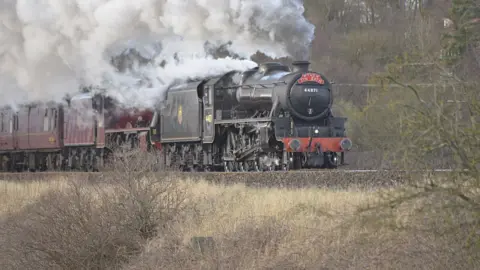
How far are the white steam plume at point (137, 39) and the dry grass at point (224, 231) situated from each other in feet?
23.1

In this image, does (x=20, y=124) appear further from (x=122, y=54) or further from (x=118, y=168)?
(x=118, y=168)

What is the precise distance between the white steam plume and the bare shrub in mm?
8764

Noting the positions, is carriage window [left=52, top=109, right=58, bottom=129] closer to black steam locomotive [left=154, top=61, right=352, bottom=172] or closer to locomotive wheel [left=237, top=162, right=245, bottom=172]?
black steam locomotive [left=154, top=61, right=352, bottom=172]

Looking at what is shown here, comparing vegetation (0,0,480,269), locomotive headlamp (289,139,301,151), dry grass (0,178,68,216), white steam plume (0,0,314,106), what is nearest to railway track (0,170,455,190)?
vegetation (0,0,480,269)

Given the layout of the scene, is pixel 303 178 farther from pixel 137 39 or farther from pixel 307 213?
pixel 137 39

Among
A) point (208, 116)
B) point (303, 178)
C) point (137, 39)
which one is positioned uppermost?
point (137, 39)

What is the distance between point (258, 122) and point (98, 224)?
9.88 m

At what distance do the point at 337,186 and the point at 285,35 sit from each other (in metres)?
8.48

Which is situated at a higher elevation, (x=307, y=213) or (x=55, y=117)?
(x=55, y=117)

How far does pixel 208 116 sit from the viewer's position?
83.9ft

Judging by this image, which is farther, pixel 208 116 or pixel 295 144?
pixel 208 116

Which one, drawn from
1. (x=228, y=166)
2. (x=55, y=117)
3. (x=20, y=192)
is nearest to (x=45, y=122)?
(x=55, y=117)

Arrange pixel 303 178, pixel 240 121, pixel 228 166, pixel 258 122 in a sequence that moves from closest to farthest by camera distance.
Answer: pixel 303 178 → pixel 258 122 → pixel 240 121 → pixel 228 166

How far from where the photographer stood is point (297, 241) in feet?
40.3
